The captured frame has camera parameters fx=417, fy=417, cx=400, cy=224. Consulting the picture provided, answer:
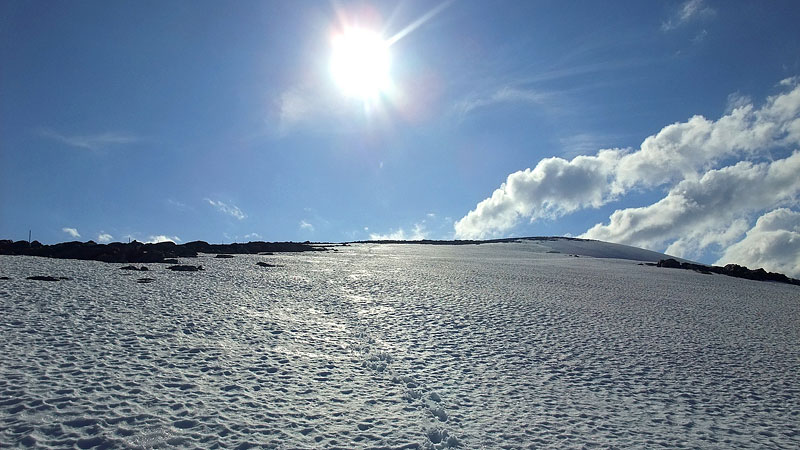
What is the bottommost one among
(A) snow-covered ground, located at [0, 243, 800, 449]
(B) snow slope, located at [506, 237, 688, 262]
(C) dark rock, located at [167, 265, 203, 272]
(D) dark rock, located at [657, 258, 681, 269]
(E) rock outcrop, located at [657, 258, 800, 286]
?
(A) snow-covered ground, located at [0, 243, 800, 449]

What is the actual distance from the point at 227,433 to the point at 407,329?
7.40m

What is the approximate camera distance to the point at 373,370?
30.5 feet

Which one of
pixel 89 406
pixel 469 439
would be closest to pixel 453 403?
pixel 469 439

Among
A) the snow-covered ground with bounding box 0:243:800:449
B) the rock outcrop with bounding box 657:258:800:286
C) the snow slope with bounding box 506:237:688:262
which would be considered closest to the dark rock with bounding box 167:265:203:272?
the snow-covered ground with bounding box 0:243:800:449

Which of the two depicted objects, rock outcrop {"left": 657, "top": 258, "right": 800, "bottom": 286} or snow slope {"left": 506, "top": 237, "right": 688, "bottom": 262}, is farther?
snow slope {"left": 506, "top": 237, "right": 688, "bottom": 262}

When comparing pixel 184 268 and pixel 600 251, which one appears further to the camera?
pixel 600 251

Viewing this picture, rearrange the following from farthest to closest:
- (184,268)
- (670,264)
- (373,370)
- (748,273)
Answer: (670,264), (748,273), (184,268), (373,370)

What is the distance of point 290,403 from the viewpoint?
7.37 meters

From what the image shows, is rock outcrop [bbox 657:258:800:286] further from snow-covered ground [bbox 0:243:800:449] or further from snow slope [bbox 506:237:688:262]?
snow slope [bbox 506:237:688:262]

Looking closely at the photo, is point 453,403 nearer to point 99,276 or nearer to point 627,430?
point 627,430

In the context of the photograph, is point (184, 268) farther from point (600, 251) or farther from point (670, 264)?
point (600, 251)

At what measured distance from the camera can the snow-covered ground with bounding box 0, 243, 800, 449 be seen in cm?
652

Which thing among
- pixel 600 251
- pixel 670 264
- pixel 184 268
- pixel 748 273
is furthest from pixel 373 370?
pixel 600 251

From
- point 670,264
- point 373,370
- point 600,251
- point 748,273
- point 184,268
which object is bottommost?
point 373,370
